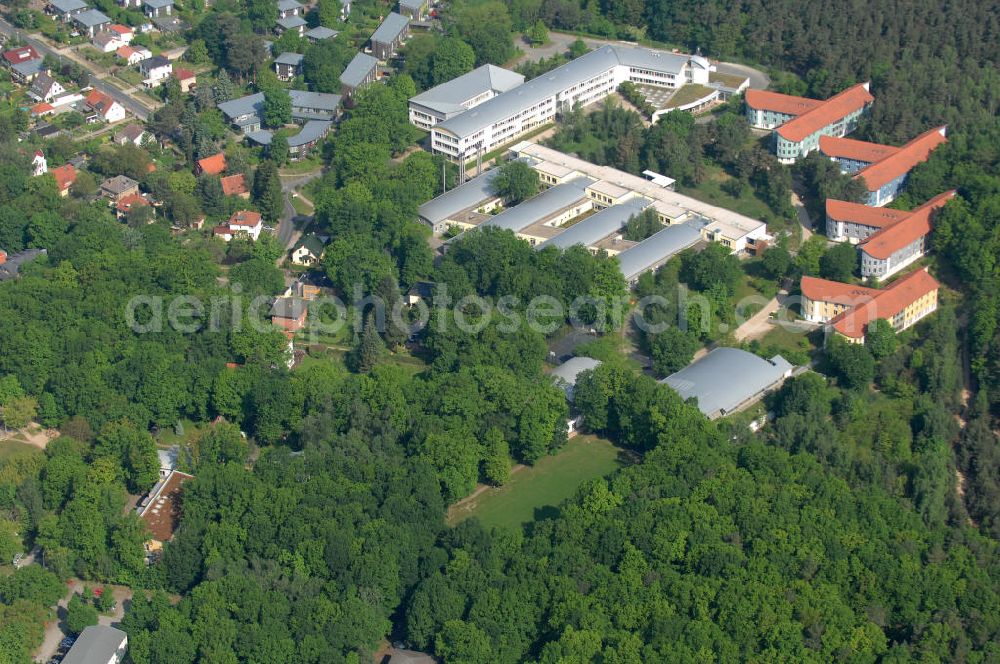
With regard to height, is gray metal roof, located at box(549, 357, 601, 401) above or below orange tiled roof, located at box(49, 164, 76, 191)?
below

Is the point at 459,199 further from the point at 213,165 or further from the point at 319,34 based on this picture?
the point at 319,34

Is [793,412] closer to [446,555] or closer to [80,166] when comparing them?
[446,555]

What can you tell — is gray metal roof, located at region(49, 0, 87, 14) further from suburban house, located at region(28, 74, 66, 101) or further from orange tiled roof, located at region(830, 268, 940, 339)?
orange tiled roof, located at region(830, 268, 940, 339)

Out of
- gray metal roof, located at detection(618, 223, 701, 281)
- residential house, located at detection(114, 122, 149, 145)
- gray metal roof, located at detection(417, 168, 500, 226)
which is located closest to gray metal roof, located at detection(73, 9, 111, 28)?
residential house, located at detection(114, 122, 149, 145)

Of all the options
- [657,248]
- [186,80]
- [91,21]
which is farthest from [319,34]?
[657,248]

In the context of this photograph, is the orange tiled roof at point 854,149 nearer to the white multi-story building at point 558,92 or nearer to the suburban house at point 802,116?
the suburban house at point 802,116

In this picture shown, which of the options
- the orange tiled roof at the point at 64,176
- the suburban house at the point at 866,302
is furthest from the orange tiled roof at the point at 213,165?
the suburban house at the point at 866,302
